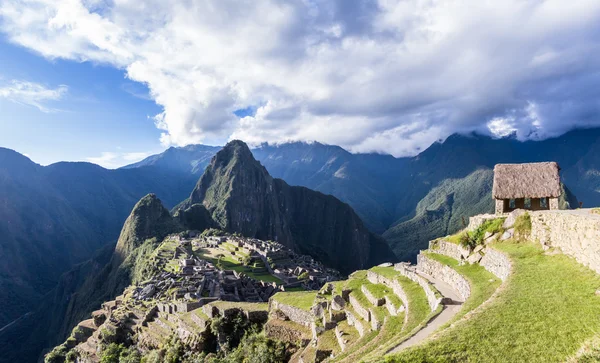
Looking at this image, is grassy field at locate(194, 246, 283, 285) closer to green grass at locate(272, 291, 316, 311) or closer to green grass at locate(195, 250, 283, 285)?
green grass at locate(195, 250, 283, 285)

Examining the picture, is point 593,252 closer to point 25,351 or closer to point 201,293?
point 201,293

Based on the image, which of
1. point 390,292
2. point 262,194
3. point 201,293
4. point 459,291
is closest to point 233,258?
point 201,293

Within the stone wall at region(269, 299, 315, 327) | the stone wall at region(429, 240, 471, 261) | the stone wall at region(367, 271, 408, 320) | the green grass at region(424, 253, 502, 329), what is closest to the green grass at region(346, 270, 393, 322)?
the stone wall at region(367, 271, 408, 320)

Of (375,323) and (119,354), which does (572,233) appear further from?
(119,354)

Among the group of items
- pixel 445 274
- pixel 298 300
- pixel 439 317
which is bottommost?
pixel 298 300

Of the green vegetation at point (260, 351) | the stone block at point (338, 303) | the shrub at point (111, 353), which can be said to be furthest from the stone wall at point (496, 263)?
the shrub at point (111, 353)

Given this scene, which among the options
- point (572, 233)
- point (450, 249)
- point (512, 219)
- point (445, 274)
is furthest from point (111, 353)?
point (572, 233)
